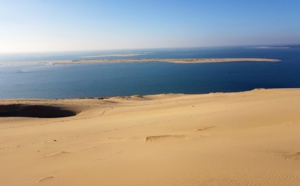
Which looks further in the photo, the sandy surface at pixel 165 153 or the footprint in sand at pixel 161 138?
the footprint in sand at pixel 161 138

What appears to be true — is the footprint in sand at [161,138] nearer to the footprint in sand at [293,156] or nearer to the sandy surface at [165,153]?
the sandy surface at [165,153]

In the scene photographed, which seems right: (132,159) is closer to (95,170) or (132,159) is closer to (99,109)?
(95,170)

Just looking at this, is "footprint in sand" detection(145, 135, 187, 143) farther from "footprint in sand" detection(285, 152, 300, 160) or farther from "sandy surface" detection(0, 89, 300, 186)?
"footprint in sand" detection(285, 152, 300, 160)

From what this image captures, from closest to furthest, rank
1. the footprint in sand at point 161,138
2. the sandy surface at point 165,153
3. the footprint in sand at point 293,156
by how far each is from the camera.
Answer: the sandy surface at point 165,153, the footprint in sand at point 293,156, the footprint in sand at point 161,138

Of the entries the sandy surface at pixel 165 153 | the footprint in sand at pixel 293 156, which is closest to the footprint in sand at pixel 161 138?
the sandy surface at pixel 165 153

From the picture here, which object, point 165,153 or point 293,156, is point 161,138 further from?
point 293,156

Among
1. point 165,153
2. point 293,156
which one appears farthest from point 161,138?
point 293,156

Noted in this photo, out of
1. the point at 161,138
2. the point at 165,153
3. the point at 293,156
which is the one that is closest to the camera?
the point at 293,156

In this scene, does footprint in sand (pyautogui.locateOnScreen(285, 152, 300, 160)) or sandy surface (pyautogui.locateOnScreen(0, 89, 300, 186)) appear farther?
footprint in sand (pyautogui.locateOnScreen(285, 152, 300, 160))

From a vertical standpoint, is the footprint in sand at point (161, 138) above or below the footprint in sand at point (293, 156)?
below

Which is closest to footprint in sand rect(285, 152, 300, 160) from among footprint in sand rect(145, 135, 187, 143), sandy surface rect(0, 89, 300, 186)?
sandy surface rect(0, 89, 300, 186)

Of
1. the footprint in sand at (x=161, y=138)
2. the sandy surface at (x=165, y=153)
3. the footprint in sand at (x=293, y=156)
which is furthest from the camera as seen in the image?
the footprint in sand at (x=161, y=138)

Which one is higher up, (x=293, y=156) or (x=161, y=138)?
(x=293, y=156)
